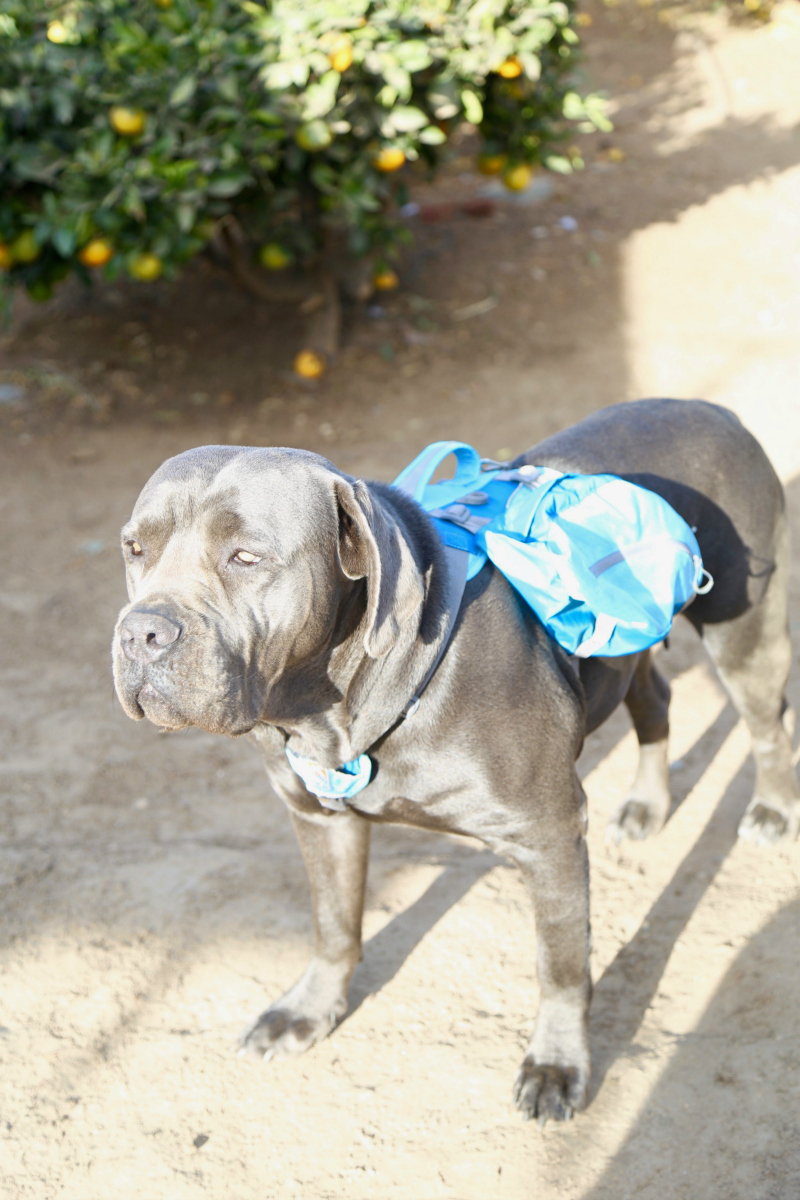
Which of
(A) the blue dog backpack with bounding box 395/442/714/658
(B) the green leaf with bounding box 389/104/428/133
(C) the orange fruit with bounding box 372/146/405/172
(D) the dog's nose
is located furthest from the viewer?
(C) the orange fruit with bounding box 372/146/405/172

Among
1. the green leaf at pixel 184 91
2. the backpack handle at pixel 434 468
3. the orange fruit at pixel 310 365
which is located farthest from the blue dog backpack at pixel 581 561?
the orange fruit at pixel 310 365

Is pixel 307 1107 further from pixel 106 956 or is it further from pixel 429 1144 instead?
pixel 106 956

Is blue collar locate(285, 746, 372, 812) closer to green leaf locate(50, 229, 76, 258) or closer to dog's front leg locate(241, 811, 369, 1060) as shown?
dog's front leg locate(241, 811, 369, 1060)

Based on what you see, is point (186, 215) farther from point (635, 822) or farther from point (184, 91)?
point (635, 822)

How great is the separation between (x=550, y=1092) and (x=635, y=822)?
1.10 metres

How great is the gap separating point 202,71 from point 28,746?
3.56 meters

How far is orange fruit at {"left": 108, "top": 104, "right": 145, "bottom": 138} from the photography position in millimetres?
5223

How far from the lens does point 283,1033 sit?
2695mm

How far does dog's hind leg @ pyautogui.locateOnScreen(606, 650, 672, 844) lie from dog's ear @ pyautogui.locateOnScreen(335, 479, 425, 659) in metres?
1.42

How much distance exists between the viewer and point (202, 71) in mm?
5289

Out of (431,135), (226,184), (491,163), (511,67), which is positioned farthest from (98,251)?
(491,163)

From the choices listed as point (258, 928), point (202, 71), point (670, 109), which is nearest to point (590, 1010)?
point (258, 928)

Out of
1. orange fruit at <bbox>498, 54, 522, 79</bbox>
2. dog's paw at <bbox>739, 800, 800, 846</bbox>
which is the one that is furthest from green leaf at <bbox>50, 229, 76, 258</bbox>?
dog's paw at <bbox>739, 800, 800, 846</bbox>

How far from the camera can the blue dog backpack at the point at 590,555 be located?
2.31m
